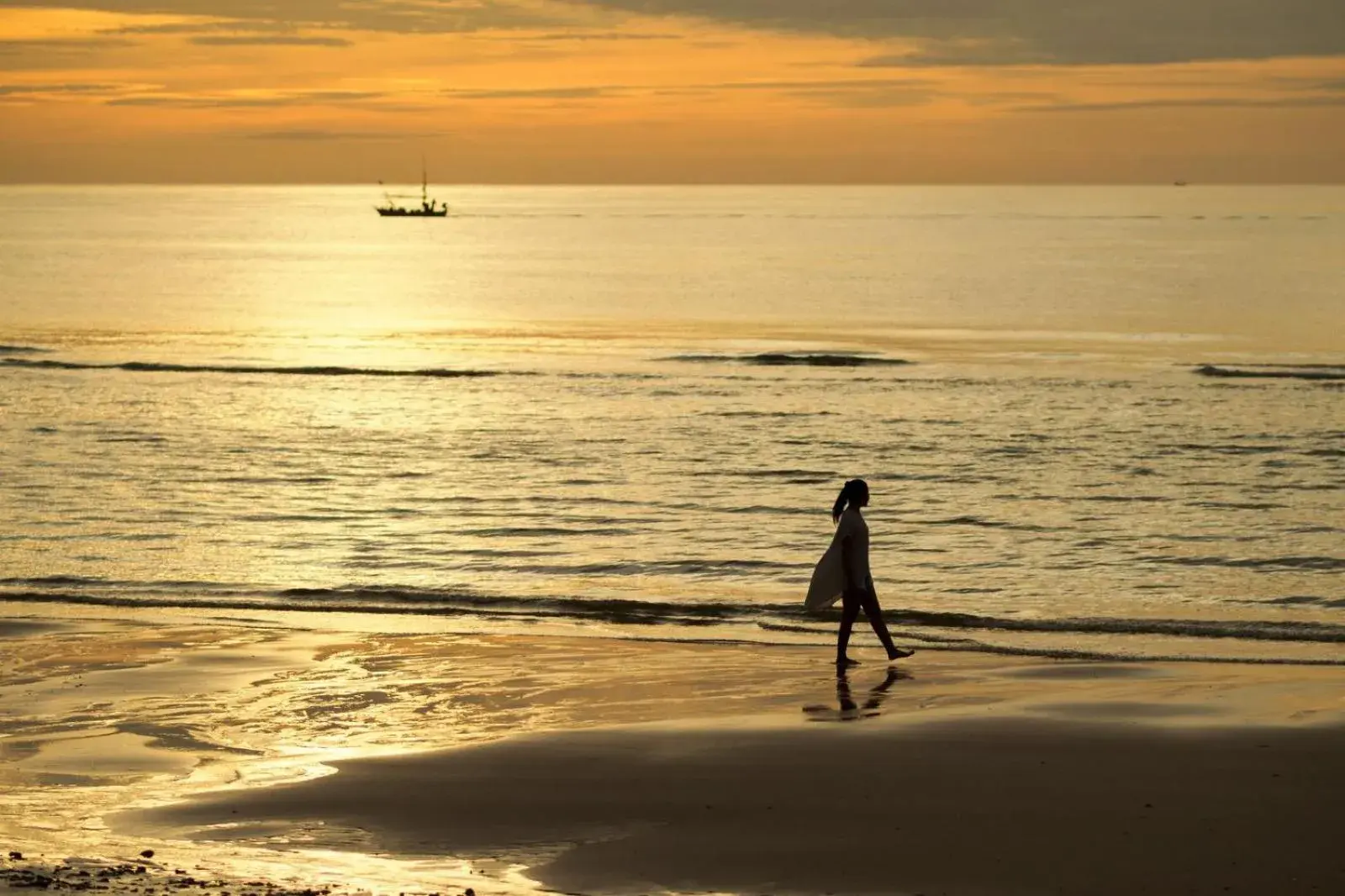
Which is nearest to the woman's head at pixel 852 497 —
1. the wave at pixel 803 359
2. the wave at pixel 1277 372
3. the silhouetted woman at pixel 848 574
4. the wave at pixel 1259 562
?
the silhouetted woman at pixel 848 574

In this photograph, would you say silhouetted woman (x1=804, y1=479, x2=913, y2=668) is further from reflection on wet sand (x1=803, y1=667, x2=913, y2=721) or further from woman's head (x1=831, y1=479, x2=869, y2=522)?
reflection on wet sand (x1=803, y1=667, x2=913, y2=721)

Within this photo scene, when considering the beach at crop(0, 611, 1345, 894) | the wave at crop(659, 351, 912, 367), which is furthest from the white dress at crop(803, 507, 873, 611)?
the wave at crop(659, 351, 912, 367)

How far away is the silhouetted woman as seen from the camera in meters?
15.3

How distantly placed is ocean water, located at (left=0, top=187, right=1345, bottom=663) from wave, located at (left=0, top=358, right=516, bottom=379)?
35cm

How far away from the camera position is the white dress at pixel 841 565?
15.4 metres

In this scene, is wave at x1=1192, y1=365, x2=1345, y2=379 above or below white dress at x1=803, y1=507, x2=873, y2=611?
above

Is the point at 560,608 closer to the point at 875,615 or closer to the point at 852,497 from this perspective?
the point at 875,615

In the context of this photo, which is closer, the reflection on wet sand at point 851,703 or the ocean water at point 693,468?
the reflection on wet sand at point 851,703

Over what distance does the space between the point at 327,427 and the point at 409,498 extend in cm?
1016

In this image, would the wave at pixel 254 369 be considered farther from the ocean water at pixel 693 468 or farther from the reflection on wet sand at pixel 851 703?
the reflection on wet sand at pixel 851 703

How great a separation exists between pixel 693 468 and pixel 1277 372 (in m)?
25.4

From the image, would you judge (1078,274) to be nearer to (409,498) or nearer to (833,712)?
(409,498)

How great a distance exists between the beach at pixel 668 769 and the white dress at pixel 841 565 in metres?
0.72

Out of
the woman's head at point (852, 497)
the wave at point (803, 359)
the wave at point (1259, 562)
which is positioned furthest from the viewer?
the wave at point (803, 359)
